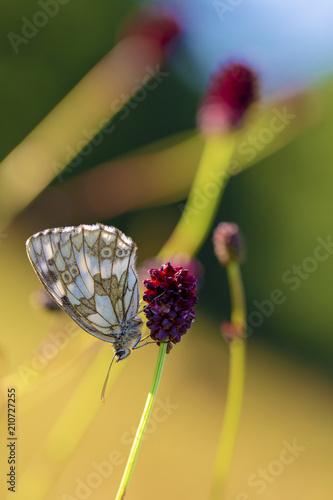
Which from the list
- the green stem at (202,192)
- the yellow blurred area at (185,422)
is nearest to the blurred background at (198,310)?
the yellow blurred area at (185,422)

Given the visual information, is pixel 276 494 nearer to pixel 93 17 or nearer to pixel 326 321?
pixel 326 321

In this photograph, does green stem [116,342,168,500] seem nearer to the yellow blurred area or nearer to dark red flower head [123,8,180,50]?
dark red flower head [123,8,180,50]

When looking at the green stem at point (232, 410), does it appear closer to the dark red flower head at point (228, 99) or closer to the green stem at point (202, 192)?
the green stem at point (202, 192)

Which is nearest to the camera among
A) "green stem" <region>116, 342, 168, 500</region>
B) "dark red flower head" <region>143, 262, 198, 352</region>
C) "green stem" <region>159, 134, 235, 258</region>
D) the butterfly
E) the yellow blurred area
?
"green stem" <region>116, 342, 168, 500</region>

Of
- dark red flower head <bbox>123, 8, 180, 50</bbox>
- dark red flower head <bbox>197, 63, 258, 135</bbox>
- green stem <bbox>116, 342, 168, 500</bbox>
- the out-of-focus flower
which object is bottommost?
green stem <bbox>116, 342, 168, 500</bbox>

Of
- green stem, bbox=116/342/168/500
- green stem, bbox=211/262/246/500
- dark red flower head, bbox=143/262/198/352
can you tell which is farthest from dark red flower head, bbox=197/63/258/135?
green stem, bbox=116/342/168/500

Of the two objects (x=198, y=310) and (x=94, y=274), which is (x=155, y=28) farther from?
(x=198, y=310)

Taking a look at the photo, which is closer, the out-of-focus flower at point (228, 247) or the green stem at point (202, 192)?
the out-of-focus flower at point (228, 247)
